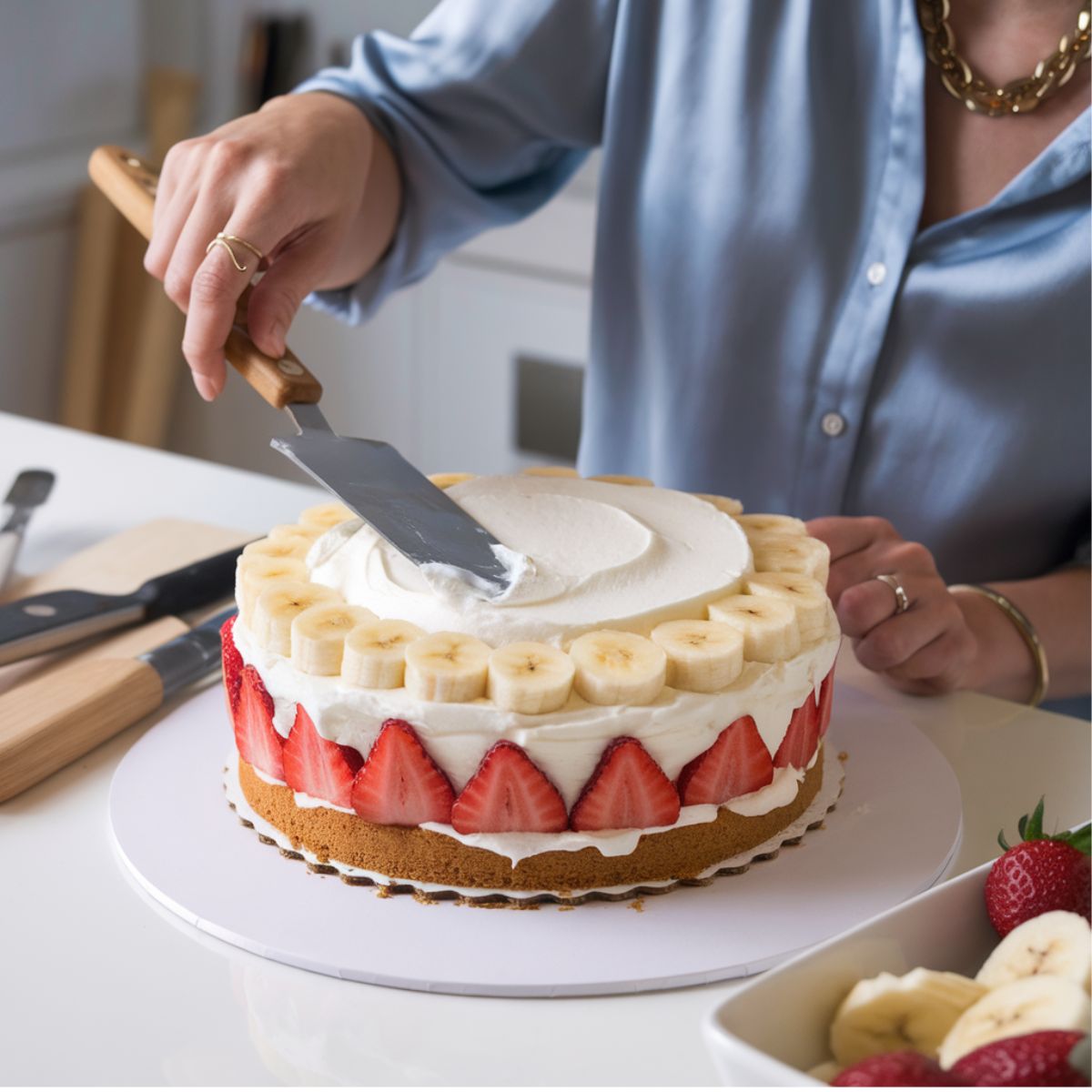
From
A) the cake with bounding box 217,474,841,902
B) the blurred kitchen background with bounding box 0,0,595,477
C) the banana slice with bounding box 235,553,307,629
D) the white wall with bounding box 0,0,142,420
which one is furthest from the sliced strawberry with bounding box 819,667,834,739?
the white wall with bounding box 0,0,142,420

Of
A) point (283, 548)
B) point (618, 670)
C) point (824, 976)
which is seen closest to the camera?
point (824, 976)

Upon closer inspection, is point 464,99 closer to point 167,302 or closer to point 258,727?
point 258,727

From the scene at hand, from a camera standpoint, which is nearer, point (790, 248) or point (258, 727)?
point (258, 727)

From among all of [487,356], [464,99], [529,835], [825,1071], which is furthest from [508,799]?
[487,356]

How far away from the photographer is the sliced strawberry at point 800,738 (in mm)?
1147

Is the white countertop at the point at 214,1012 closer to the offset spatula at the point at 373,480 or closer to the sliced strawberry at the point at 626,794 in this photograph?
the sliced strawberry at the point at 626,794

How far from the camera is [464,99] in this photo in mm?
1765

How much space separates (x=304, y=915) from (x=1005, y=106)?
116 centimetres

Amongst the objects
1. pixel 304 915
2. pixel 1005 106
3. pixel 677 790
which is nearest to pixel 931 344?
pixel 1005 106

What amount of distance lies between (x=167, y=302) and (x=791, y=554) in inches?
111

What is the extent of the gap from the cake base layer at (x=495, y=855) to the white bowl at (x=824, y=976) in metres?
0.25

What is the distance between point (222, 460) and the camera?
409 centimetres

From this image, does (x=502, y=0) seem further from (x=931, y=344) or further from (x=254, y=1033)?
(x=254, y=1033)

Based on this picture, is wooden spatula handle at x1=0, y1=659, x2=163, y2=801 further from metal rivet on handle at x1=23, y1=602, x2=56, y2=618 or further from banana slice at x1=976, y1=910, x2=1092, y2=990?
banana slice at x1=976, y1=910, x2=1092, y2=990
